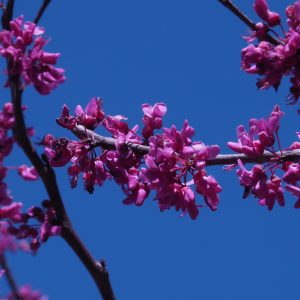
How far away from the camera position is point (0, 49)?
307 cm

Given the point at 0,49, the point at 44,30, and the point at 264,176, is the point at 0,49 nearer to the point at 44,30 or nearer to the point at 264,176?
the point at 44,30

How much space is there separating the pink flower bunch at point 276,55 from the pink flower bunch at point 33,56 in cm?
112

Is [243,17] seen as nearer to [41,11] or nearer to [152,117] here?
[152,117]

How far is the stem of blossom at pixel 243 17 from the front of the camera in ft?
10.6

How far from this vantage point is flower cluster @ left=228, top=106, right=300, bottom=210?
3.47 metres

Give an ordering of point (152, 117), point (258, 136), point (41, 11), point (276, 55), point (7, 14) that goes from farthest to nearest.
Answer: point (152, 117)
point (258, 136)
point (276, 55)
point (41, 11)
point (7, 14)

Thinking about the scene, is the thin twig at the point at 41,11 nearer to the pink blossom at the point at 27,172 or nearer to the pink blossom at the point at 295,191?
the pink blossom at the point at 27,172

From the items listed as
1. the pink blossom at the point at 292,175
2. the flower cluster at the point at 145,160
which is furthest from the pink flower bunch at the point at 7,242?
the pink blossom at the point at 292,175

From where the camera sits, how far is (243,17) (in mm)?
3311

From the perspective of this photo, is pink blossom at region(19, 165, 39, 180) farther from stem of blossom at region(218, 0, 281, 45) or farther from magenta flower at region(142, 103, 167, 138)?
stem of blossom at region(218, 0, 281, 45)

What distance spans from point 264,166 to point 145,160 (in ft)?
2.40

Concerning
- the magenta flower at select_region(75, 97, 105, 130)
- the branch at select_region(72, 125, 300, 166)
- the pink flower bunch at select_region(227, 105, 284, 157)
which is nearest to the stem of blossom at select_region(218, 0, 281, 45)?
the pink flower bunch at select_region(227, 105, 284, 157)

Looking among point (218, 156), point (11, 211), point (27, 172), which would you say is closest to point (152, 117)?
point (218, 156)

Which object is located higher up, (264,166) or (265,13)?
(265,13)
